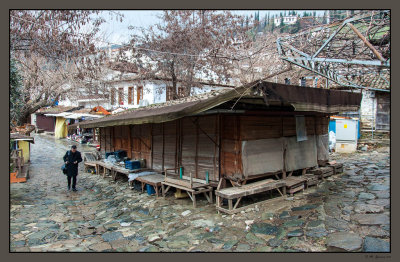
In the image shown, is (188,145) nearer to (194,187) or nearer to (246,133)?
(194,187)

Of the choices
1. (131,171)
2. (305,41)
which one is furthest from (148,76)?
(305,41)

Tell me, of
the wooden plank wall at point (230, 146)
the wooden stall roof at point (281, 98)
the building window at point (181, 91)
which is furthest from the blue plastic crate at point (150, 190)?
the building window at point (181, 91)

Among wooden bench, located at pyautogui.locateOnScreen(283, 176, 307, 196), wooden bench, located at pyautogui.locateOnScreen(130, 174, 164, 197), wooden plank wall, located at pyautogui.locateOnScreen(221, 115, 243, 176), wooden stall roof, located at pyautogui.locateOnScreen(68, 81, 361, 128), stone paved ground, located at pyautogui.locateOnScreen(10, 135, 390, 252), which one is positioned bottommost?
stone paved ground, located at pyautogui.locateOnScreen(10, 135, 390, 252)

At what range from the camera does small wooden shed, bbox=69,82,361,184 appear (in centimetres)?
625

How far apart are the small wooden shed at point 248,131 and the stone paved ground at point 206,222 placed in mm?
1155

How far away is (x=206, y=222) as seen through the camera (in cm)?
675

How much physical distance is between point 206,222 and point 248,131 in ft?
9.18

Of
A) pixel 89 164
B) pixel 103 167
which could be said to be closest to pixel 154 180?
pixel 103 167

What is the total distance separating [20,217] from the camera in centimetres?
803

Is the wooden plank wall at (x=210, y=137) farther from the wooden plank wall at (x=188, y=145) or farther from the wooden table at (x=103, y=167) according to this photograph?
the wooden table at (x=103, y=167)

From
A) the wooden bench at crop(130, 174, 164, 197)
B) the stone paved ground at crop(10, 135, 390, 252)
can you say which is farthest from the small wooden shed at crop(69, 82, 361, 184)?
the stone paved ground at crop(10, 135, 390, 252)

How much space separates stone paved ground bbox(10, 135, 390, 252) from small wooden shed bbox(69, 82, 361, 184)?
3.79 ft

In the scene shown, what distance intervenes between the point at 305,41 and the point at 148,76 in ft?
41.4

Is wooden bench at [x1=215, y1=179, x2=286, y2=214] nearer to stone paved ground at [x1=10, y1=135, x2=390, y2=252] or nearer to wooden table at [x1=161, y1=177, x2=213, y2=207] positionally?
stone paved ground at [x1=10, y1=135, x2=390, y2=252]
